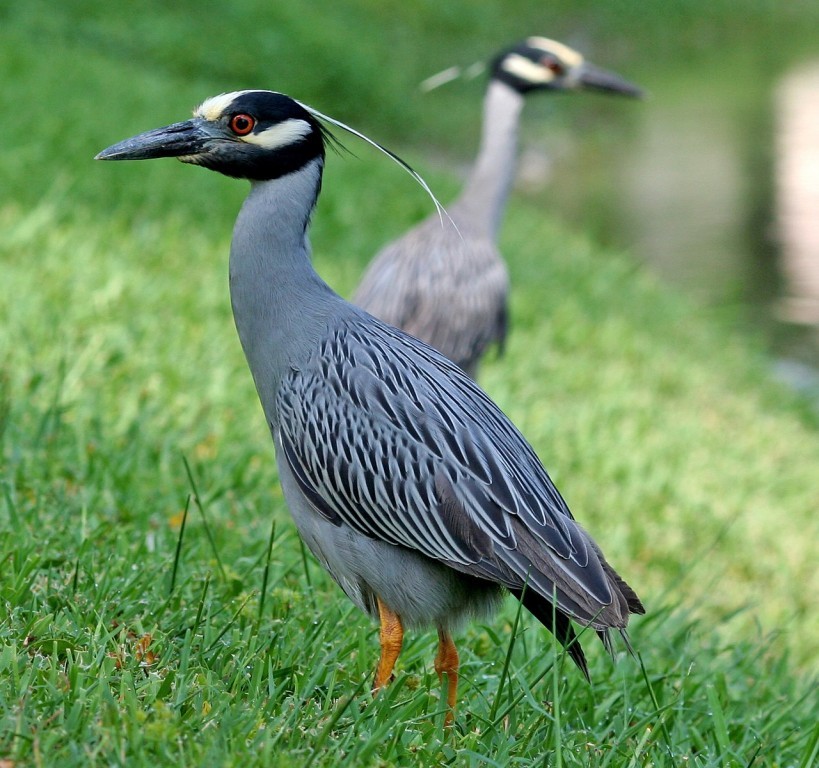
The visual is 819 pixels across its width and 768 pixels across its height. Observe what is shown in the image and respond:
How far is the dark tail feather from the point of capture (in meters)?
3.34

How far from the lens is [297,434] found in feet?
11.6

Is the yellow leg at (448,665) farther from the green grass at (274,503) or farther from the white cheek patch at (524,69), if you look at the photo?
the white cheek patch at (524,69)

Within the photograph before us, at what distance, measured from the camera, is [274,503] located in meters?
4.98

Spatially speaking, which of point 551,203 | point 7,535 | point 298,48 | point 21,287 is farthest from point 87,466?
point 298,48

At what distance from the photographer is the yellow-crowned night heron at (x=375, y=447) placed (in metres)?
3.36

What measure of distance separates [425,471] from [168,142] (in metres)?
1.26

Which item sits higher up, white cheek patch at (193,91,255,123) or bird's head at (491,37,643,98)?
bird's head at (491,37,643,98)

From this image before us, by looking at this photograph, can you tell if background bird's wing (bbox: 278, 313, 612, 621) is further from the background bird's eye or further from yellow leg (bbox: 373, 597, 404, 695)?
the background bird's eye

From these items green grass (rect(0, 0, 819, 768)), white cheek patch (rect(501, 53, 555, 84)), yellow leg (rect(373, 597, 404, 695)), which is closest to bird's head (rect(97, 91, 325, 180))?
green grass (rect(0, 0, 819, 768))

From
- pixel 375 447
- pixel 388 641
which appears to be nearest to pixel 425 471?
pixel 375 447

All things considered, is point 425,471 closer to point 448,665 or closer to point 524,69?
point 448,665

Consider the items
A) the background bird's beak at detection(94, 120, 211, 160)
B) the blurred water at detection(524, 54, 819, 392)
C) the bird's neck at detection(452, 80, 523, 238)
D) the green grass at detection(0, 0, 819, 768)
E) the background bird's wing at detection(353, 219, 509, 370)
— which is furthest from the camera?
the blurred water at detection(524, 54, 819, 392)

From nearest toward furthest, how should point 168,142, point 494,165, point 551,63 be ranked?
1. point 168,142
2. point 494,165
3. point 551,63

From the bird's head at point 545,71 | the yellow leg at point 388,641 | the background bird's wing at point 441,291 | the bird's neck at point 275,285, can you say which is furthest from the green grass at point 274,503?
the bird's head at point 545,71
